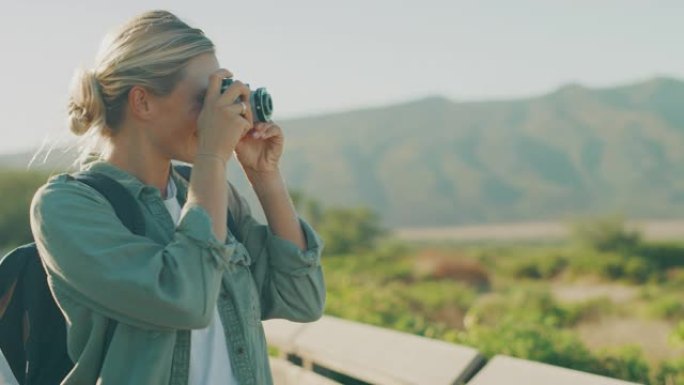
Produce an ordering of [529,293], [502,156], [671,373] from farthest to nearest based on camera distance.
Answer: [502,156]
[529,293]
[671,373]

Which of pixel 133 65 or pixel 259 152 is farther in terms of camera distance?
pixel 259 152

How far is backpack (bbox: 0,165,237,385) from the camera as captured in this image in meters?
1.96

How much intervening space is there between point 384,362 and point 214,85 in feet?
6.58

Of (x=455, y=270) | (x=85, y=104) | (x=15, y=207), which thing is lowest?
(x=15, y=207)

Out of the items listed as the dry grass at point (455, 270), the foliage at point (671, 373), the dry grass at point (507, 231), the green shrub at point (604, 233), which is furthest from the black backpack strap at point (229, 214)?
the dry grass at point (507, 231)

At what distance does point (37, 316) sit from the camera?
6.46 feet

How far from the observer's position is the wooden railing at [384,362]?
323 cm

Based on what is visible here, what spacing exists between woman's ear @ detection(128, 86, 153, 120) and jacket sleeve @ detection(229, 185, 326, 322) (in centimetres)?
35

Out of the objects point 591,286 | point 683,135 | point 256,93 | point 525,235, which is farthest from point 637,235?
point 683,135

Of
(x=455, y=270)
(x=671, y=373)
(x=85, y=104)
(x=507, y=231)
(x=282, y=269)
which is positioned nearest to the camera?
(x=85, y=104)

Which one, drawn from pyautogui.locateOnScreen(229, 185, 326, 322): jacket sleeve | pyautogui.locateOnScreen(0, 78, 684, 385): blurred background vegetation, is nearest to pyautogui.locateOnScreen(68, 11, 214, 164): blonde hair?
pyautogui.locateOnScreen(229, 185, 326, 322): jacket sleeve

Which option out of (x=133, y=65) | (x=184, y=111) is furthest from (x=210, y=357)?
(x=133, y=65)

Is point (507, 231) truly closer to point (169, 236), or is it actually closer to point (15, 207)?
point (15, 207)

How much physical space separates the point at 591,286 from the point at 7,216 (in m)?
17.2
